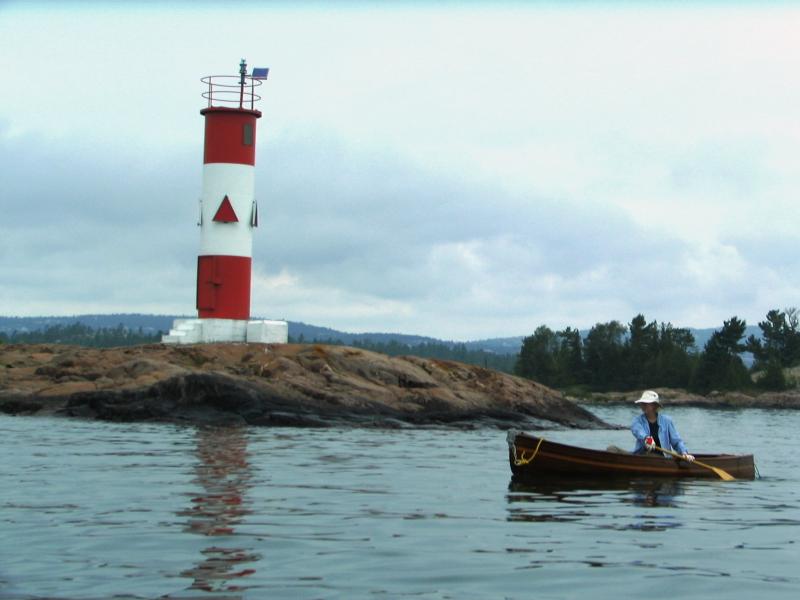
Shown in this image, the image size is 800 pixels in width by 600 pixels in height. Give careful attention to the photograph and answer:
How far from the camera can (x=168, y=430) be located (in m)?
31.2

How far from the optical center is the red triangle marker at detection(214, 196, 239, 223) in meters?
43.1

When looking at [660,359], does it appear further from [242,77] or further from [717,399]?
[242,77]

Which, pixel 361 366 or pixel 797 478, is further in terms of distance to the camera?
pixel 361 366

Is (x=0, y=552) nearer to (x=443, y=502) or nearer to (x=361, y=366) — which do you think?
(x=443, y=502)

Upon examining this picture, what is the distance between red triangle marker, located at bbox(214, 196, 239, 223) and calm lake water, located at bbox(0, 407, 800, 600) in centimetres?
1867

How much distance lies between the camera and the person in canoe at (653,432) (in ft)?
67.8

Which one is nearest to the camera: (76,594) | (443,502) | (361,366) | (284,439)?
(76,594)

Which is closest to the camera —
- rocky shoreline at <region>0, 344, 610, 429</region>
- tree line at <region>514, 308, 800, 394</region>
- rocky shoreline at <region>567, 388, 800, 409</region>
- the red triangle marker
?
rocky shoreline at <region>0, 344, 610, 429</region>

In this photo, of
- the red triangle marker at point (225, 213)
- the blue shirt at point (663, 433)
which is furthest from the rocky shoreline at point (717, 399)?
the blue shirt at point (663, 433)

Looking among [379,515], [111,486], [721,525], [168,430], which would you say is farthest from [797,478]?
[168,430]

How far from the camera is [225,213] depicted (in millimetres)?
43094

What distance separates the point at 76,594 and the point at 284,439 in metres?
18.9

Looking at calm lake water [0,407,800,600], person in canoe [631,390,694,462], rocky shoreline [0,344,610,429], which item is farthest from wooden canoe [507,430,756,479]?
rocky shoreline [0,344,610,429]

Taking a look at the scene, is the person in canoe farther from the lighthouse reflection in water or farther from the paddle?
the lighthouse reflection in water
